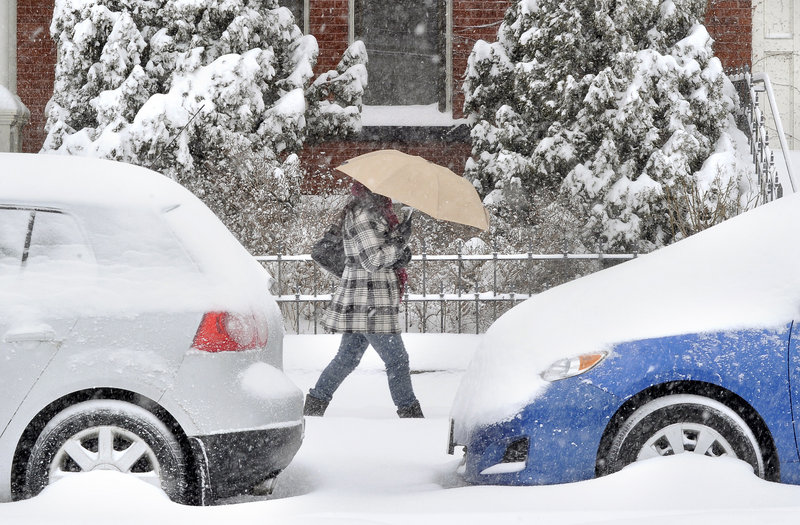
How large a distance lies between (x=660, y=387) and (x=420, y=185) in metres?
2.15

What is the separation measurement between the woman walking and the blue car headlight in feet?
6.22

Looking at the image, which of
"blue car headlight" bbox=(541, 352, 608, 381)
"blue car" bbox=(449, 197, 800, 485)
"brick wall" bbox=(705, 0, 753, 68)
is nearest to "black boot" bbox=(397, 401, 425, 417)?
"blue car" bbox=(449, 197, 800, 485)

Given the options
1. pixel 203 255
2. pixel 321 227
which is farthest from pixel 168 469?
pixel 321 227

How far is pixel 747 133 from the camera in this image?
1312 cm

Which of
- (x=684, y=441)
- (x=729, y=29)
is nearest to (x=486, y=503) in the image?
(x=684, y=441)

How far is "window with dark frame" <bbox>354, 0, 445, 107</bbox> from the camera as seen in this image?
15.5 m

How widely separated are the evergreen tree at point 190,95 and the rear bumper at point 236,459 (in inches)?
238

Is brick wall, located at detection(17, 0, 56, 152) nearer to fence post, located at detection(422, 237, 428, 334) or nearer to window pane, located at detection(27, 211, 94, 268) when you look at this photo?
fence post, located at detection(422, 237, 428, 334)

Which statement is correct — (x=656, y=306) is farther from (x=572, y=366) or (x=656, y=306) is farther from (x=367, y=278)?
(x=367, y=278)

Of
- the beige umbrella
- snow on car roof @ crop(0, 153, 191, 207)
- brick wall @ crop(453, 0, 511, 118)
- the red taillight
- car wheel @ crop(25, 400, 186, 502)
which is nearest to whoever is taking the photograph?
car wheel @ crop(25, 400, 186, 502)

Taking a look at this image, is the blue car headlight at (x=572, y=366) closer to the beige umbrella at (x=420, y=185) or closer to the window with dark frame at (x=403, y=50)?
the beige umbrella at (x=420, y=185)

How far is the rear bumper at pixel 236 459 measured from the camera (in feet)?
14.3

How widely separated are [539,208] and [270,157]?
2.89 metres

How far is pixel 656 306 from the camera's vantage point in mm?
4586
